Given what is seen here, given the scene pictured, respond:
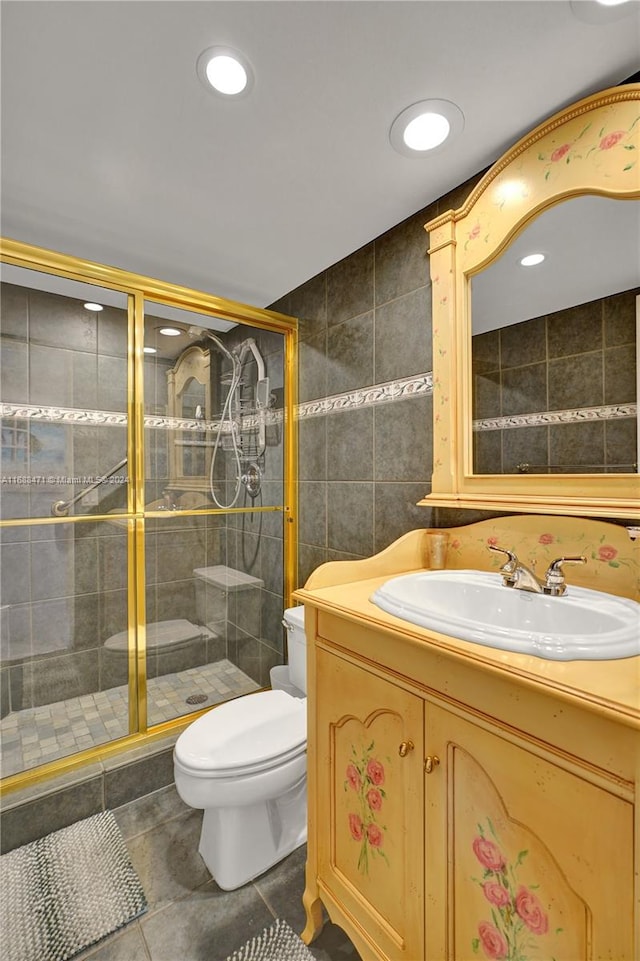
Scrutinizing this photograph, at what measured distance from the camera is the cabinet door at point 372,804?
88cm

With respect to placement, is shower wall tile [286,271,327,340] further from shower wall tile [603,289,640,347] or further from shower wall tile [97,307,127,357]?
shower wall tile [603,289,640,347]

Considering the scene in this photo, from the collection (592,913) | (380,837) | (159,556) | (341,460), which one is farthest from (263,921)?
(341,460)

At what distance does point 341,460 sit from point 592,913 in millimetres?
1575

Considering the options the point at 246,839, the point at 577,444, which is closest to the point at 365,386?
the point at 577,444

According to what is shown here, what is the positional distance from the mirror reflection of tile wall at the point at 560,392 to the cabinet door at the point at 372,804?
0.76m

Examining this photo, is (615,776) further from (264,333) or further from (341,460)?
(264,333)

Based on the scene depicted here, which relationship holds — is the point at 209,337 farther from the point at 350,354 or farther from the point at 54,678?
the point at 54,678

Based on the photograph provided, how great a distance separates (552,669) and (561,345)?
0.88 meters

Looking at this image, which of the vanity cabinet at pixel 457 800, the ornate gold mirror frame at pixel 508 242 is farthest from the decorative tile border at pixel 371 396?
the vanity cabinet at pixel 457 800

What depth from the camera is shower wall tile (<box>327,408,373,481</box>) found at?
1836 millimetres

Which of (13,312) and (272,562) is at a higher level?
(13,312)

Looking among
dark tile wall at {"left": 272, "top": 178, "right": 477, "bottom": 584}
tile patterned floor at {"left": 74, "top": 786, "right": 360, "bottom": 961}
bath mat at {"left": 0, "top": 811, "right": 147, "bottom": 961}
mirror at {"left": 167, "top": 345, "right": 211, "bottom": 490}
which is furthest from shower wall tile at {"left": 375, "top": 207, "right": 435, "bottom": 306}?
bath mat at {"left": 0, "top": 811, "right": 147, "bottom": 961}

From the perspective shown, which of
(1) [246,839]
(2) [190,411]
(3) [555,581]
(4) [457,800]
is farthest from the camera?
(2) [190,411]

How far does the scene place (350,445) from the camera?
1935 mm
